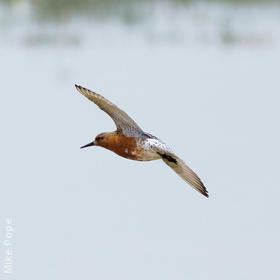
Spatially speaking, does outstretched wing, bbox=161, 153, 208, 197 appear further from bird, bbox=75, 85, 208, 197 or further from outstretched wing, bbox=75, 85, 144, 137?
outstretched wing, bbox=75, 85, 144, 137

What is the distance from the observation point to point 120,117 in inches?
218

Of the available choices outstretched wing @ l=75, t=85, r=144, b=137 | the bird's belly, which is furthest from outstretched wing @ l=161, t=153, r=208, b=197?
outstretched wing @ l=75, t=85, r=144, b=137

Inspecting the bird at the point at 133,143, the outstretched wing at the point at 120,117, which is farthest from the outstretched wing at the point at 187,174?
the outstretched wing at the point at 120,117

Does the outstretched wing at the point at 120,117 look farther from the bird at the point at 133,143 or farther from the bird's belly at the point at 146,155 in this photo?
the bird's belly at the point at 146,155

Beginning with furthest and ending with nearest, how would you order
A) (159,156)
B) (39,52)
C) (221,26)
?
(221,26) → (39,52) → (159,156)

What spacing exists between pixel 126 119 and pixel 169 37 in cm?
885

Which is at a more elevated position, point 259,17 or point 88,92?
point 88,92

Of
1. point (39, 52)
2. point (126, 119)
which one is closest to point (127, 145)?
point (126, 119)

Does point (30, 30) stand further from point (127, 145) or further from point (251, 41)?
point (127, 145)

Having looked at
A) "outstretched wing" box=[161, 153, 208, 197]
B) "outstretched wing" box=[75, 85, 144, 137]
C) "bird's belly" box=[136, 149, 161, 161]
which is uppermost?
"outstretched wing" box=[75, 85, 144, 137]

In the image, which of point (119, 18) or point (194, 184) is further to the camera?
point (119, 18)

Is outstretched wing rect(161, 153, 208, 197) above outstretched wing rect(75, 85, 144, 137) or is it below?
below

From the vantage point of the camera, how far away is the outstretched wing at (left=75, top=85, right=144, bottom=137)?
5.48 m

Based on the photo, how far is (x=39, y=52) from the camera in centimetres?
1359
